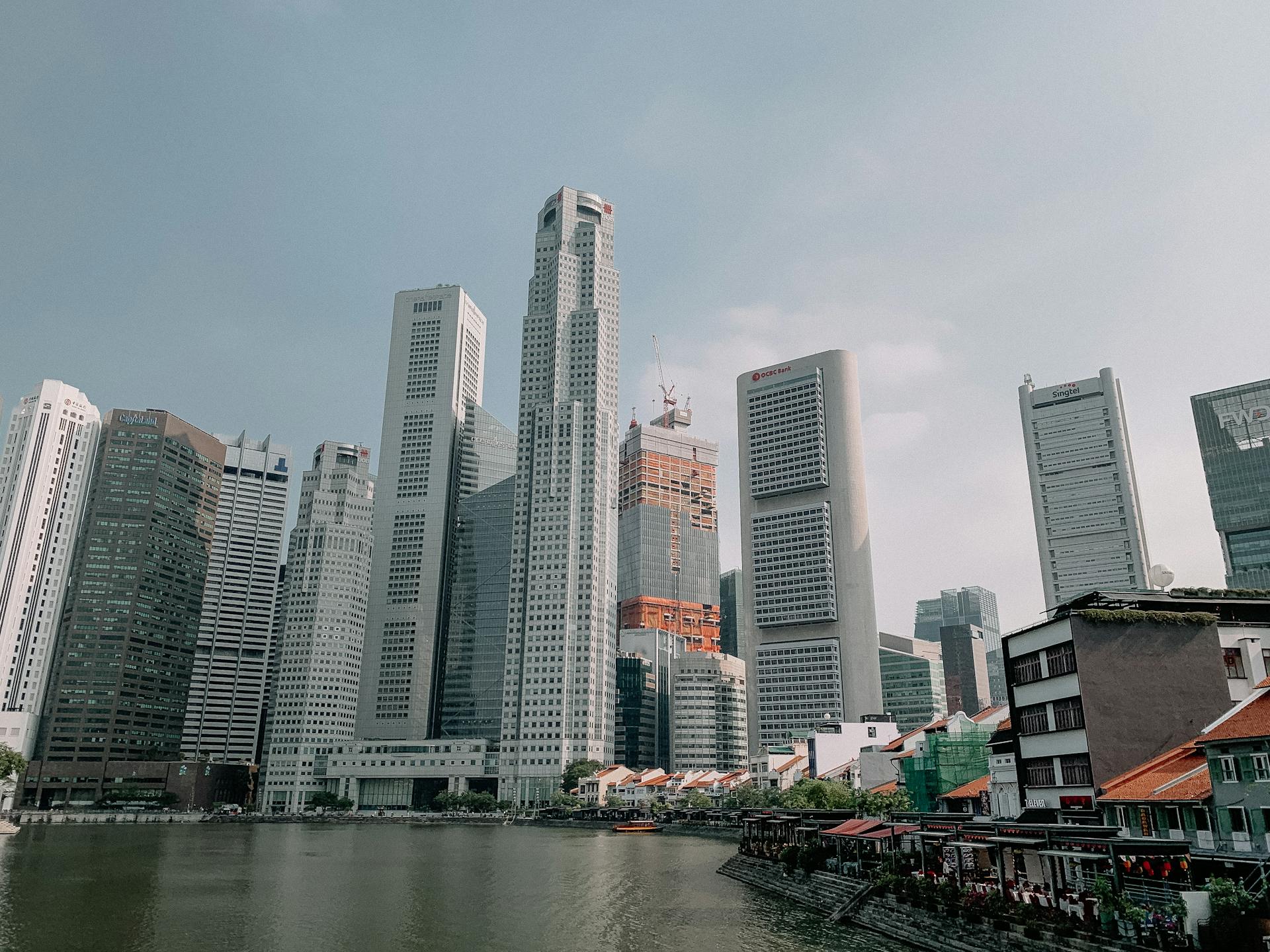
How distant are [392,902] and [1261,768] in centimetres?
6177

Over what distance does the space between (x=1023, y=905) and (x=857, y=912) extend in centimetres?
1968

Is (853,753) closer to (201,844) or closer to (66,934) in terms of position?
(201,844)

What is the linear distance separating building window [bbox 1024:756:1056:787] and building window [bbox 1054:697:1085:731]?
10.3 ft

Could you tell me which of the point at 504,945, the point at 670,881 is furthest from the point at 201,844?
the point at 504,945

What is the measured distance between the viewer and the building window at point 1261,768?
42.2m

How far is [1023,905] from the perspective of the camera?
45.5 m

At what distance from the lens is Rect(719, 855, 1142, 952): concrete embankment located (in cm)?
4206

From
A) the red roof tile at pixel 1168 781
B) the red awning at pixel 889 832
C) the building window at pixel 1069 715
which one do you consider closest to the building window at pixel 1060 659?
the building window at pixel 1069 715

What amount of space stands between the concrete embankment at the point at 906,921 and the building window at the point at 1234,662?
28.6 metres

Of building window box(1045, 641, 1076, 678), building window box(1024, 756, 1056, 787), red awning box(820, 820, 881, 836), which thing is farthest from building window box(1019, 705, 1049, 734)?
red awning box(820, 820, 881, 836)

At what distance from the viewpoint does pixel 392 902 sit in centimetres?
7369

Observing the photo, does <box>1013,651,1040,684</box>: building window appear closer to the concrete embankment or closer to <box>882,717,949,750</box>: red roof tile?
the concrete embankment

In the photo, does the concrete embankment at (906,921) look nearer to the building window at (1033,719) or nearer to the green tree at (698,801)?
the building window at (1033,719)

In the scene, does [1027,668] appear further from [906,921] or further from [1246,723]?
[1246,723]
